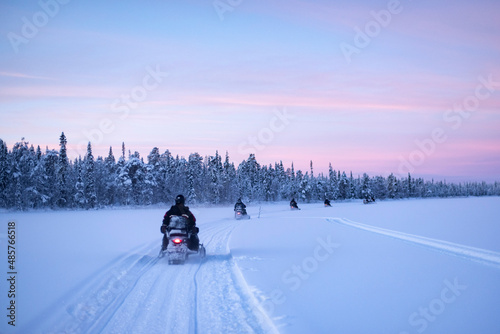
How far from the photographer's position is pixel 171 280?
8.53m

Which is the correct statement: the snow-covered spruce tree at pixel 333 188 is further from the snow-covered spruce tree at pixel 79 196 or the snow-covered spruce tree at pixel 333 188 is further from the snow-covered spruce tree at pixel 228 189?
the snow-covered spruce tree at pixel 79 196

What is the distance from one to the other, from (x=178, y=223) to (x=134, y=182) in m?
67.1

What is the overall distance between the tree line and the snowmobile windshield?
5836 cm

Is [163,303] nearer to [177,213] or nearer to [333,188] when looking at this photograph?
[177,213]

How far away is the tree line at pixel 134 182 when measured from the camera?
6047 centimetres

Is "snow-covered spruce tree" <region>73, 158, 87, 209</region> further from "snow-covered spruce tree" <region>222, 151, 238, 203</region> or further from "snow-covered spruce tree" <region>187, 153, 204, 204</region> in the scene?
"snow-covered spruce tree" <region>222, 151, 238, 203</region>

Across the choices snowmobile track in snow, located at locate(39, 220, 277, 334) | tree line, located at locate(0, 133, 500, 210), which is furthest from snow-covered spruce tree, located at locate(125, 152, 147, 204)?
snowmobile track in snow, located at locate(39, 220, 277, 334)

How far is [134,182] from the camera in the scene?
74.3m

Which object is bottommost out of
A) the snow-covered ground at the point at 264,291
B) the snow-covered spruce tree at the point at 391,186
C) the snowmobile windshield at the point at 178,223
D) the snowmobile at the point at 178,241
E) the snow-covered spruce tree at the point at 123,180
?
the snow-covered spruce tree at the point at 391,186

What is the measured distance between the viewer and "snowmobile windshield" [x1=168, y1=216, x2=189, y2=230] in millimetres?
11156

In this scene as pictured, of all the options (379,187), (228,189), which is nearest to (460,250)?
(228,189)

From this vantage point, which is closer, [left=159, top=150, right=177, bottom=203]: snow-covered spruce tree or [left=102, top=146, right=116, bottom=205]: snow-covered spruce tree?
[left=102, top=146, right=116, bottom=205]: snow-covered spruce tree

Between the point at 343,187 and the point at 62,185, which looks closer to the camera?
the point at 62,185

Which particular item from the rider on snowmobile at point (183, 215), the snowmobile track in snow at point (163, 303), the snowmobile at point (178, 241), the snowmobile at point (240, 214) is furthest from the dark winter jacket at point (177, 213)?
the snowmobile at point (240, 214)
